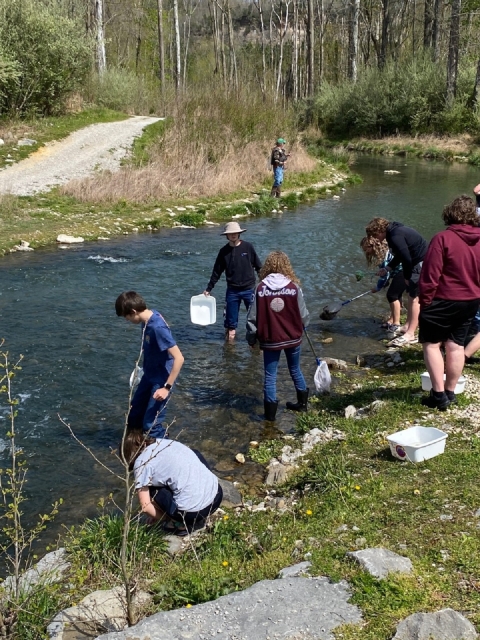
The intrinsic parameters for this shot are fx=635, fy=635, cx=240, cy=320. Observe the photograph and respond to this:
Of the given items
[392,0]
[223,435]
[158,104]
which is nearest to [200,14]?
[392,0]

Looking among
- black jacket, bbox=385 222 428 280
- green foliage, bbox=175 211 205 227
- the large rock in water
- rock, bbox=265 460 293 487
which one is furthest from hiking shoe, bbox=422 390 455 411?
green foliage, bbox=175 211 205 227

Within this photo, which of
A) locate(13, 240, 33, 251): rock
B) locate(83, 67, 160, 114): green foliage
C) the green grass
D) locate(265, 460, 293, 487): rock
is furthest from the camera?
locate(83, 67, 160, 114): green foliage

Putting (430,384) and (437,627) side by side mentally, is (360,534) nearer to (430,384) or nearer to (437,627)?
(437,627)

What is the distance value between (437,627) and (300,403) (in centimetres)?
445

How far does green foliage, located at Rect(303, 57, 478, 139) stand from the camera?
40.8 m

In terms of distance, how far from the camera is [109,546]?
16.2 ft

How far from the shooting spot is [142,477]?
5188 millimetres

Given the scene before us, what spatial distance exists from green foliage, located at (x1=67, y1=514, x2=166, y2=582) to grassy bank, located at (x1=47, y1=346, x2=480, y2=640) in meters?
0.01

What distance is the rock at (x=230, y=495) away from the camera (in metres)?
5.80

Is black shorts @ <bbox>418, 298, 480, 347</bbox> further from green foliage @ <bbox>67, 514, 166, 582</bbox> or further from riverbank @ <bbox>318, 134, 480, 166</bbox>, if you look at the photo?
riverbank @ <bbox>318, 134, 480, 166</bbox>

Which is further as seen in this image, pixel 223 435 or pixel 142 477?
pixel 223 435

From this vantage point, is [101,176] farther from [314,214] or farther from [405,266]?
[405,266]

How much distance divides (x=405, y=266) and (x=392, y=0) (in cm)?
4775

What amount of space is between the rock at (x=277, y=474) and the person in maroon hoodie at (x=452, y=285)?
1.82m
